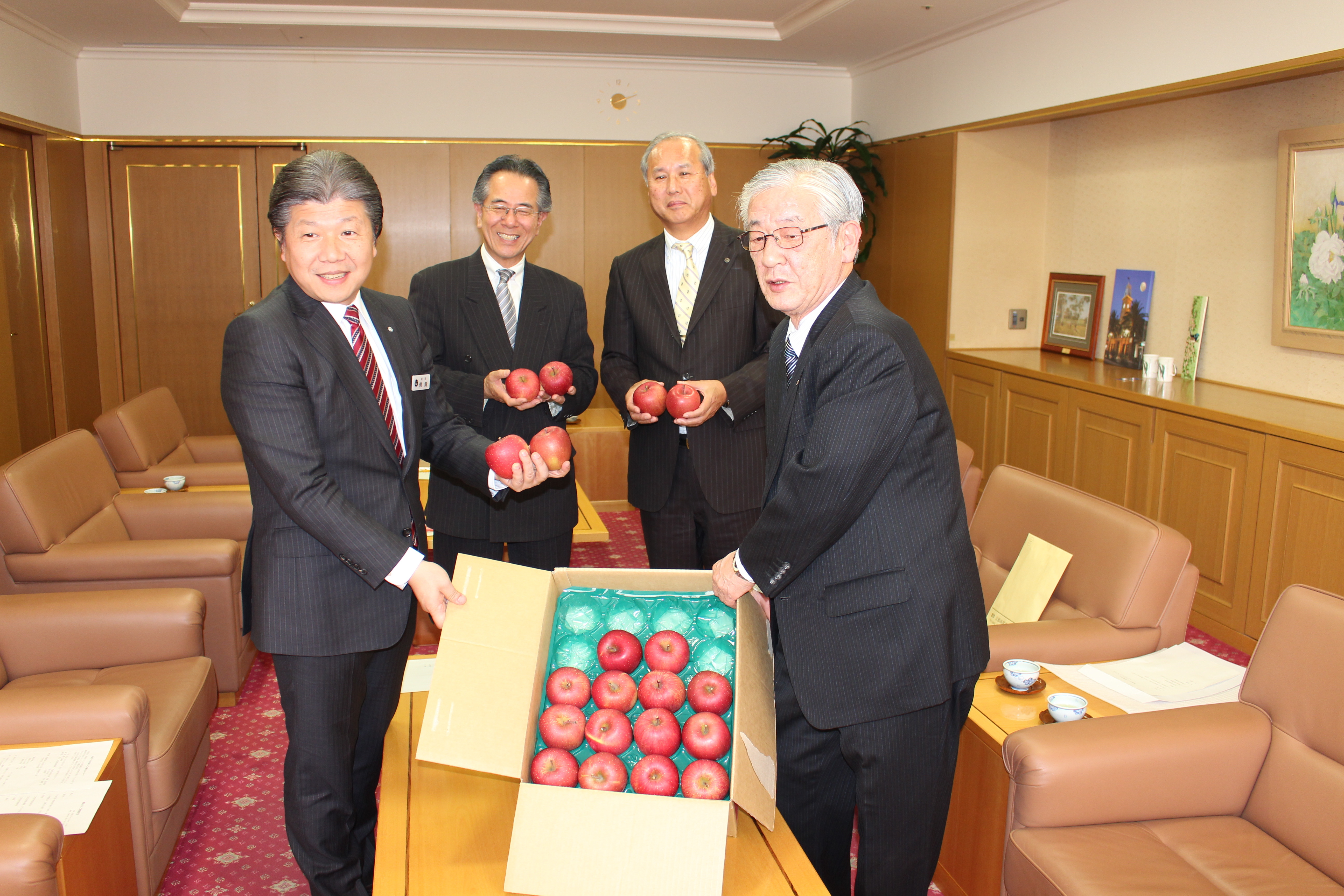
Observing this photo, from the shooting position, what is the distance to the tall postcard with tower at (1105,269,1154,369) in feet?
16.8

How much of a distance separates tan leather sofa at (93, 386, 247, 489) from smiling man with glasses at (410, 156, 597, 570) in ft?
6.94

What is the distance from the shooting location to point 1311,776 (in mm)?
1852

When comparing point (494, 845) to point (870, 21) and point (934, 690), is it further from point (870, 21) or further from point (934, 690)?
point (870, 21)

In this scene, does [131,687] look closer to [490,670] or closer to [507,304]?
[490,670]

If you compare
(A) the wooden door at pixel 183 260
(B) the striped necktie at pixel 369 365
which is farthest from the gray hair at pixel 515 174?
(A) the wooden door at pixel 183 260

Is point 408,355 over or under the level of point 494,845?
over

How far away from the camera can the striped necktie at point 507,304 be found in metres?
2.75

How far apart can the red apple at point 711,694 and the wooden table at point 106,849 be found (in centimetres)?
119

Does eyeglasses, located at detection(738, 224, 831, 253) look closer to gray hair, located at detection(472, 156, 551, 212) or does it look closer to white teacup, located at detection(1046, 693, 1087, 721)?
gray hair, located at detection(472, 156, 551, 212)

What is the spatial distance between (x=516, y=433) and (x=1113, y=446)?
3.21 meters

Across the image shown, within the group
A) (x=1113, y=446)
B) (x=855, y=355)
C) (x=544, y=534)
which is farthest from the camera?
(x=1113, y=446)

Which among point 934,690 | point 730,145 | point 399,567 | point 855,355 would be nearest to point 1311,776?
point 934,690

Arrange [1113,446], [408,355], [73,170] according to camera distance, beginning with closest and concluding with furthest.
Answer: [408,355] < [1113,446] < [73,170]

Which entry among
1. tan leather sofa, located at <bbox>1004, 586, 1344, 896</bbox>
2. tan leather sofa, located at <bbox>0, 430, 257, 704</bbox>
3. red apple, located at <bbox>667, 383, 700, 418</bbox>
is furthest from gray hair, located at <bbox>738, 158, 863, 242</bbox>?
tan leather sofa, located at <bbox>0, 430, 257, 704</bbox>
